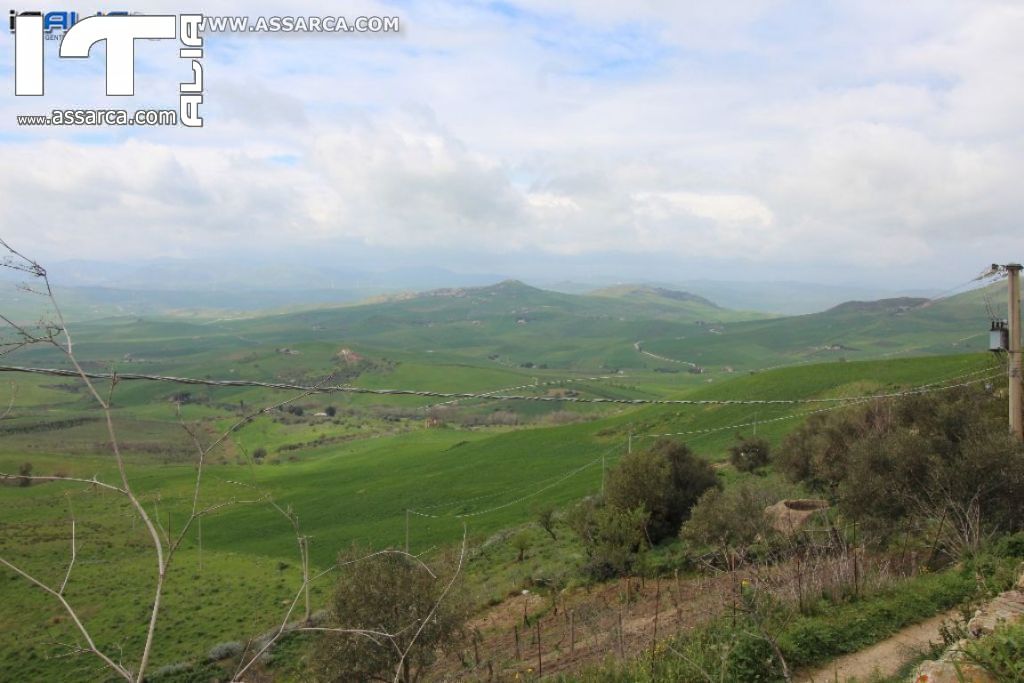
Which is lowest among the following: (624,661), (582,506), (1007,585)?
(582,506)

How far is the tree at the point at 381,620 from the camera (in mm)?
14914

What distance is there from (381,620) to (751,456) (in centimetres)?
2535

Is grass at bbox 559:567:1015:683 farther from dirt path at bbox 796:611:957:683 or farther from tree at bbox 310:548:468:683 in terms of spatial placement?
tree at bbox 310:548:468:683

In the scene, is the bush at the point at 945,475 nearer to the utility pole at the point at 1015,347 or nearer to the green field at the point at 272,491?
the utility pole at the point at 1015,347

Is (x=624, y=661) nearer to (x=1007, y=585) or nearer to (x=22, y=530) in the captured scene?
(x=1007, y=585)

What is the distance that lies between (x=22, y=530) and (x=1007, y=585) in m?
63.7

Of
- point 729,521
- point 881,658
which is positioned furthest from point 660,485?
point 881,658

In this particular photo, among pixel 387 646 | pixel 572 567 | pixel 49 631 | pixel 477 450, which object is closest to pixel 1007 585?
pixel 387 646

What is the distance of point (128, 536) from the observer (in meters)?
49.7

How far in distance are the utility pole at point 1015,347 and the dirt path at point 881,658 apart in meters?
7.57

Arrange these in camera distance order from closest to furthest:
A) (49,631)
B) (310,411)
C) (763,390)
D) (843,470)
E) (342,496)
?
1. (843,470)
2. (49,631)
3. (342,496)
4. (763,390)
5. (310,411)

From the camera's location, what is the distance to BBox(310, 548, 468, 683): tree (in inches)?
587

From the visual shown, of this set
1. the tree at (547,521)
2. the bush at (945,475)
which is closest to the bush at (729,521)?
the bush at (945,475)

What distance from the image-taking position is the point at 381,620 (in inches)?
612
